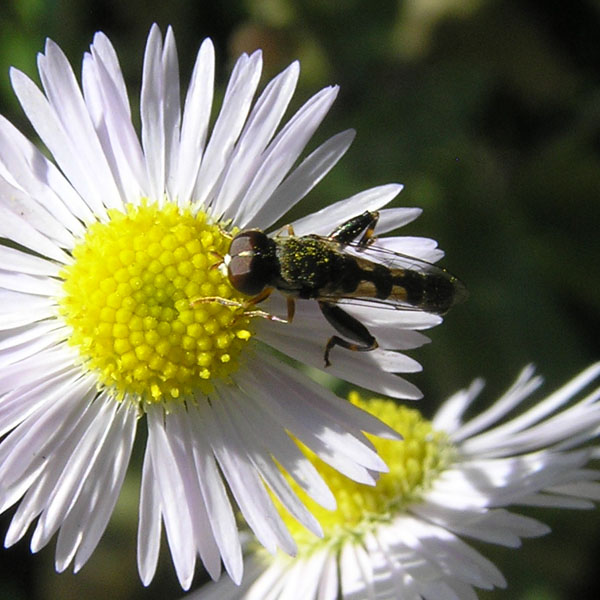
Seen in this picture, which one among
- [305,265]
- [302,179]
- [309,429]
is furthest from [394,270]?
[309,429]

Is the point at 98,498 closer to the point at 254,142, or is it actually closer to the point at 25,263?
the point at 25,263

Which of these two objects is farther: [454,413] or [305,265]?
[454,413]

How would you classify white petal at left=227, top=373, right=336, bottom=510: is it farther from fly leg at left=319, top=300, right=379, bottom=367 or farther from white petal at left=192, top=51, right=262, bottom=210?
white petal at left=192, top=51, right=262, bottom=210

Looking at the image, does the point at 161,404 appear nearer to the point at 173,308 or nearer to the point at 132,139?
the point at 173,308

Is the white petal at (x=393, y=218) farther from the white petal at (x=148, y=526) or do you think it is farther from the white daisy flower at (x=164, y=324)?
the white petal at (x=148, y=526)

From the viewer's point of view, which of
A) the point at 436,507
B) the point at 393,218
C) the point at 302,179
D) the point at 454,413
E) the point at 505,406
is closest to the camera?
the point at 393,218

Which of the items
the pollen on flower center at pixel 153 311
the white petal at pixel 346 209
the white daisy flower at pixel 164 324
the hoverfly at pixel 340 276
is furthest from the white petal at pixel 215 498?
the white petal at pixel 346 209
